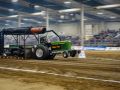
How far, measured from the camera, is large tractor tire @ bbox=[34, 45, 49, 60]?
1645cm

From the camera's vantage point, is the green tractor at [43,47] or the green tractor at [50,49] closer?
the green tractor at [50,49]

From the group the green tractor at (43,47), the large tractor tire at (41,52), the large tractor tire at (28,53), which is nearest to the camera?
the large tractor tire at (41,52)

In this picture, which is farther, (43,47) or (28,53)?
(28,53)

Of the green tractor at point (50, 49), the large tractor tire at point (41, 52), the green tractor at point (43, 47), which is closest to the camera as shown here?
the large tractor tire at point (41, 52)

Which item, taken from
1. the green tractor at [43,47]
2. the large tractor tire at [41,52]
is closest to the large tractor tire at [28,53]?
the green tractor at [43,47]

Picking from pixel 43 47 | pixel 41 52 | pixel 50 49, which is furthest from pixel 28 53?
pixel 50 49

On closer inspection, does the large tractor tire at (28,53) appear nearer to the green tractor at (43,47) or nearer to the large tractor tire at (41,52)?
the green tractor at (43,47)

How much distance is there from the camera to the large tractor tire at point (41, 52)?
16453mm

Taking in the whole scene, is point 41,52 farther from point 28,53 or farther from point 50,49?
point 28,53

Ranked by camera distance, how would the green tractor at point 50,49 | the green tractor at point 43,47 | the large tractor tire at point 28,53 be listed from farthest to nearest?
the large tractor tire at point 28,53
the green tractor at point 43,47
the green tractor at point 50,49

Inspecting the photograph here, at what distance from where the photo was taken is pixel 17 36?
18.1 m

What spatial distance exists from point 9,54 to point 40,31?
3285mm

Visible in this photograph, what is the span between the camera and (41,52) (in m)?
16.8

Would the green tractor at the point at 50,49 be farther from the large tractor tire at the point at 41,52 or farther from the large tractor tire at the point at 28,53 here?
the large tractor tire at the point at 28,53
